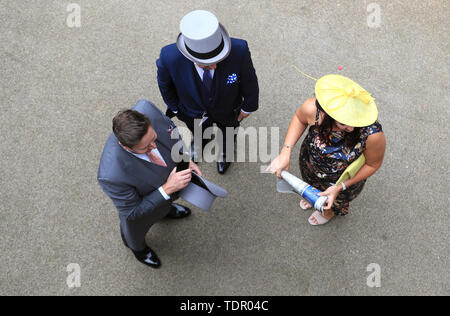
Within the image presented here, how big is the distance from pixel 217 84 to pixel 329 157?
92cm

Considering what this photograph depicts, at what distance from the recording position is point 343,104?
1.97 m

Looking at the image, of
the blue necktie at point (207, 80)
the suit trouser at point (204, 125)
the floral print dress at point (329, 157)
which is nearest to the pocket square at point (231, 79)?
the blue necktie at point (207, 80)

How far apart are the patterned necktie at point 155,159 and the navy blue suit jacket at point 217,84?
Answer: 58cm

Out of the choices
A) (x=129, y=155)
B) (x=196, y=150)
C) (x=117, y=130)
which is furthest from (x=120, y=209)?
(x=196, y=150)

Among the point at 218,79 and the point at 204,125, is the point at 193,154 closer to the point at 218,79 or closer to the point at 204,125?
the point at 204,125

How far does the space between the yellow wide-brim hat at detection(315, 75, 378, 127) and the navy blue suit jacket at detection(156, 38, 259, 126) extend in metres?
0.67

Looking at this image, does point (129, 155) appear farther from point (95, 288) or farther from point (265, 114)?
point (265, 114)

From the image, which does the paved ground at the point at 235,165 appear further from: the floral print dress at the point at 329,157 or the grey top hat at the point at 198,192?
the grey top hat at the point at 198,192

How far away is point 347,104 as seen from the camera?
196 centimetres

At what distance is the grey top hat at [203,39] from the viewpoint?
7.09 feet

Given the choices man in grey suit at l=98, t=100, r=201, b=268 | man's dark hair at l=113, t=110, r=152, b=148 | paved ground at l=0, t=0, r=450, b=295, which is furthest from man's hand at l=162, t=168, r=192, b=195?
paved ground at l=0, t=0, r=450, b=295

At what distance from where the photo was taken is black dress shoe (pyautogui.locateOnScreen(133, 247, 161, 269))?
2979mm

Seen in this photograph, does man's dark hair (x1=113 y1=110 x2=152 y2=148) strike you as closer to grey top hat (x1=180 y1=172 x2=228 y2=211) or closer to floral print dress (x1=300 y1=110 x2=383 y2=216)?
grey top hat (x1=180 y1=172 x2=228 y2=211)

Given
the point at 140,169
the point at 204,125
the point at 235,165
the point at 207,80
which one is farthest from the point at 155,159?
the point at 235,165
